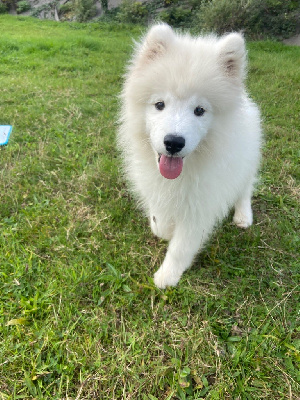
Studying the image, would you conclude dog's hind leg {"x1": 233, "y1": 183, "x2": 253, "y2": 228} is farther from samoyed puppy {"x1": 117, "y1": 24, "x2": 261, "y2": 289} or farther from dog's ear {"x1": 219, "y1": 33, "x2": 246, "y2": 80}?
dog's ear {"x1": 219, "y1": 33, "x2": 246, "y2": 80}

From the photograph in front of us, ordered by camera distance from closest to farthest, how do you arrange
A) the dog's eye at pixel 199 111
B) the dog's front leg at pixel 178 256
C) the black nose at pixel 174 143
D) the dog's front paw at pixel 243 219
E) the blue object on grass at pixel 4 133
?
1. the black nose at pixel 174 143
2. the dog's eye at pixel 199 111
3. the dog's front leg at pixel 178 256
4. the dog's front paw at pixel 243 219
5. the blue object on grass at pixel 4 133

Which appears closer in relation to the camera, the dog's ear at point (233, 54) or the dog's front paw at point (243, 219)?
the dog's ear at point (233, 54)

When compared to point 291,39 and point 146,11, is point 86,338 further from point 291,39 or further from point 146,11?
point 146,11

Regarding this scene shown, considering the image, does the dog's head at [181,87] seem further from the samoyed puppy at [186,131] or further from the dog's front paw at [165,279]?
the dog's front paw at [165,279]

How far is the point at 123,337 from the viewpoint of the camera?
6.74ft

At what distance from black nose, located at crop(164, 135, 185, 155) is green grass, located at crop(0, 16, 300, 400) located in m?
1.17

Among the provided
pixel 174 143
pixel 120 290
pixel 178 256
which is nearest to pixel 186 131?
pixel 174 143

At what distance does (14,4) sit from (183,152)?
830 inches

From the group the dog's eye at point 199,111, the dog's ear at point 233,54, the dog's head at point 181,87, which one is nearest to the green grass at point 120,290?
the dog's head at point 181,87

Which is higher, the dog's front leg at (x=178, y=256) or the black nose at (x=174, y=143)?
the black nose at (x=174, y=143)

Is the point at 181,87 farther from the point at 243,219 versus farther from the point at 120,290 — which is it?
the point at 243,219

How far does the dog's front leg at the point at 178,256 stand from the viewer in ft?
7.71

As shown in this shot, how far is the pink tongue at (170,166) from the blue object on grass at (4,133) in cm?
295

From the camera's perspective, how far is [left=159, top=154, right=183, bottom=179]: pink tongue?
1.88 meters
